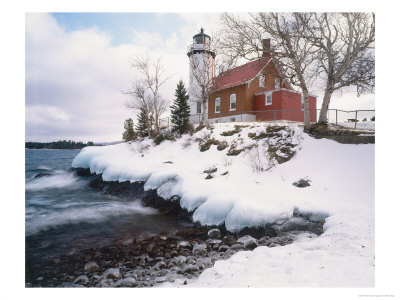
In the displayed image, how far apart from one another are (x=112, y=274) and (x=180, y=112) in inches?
502

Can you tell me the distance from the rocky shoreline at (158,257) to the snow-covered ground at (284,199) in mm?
254

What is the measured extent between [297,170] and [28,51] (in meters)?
7.28

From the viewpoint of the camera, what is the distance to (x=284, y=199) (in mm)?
5477

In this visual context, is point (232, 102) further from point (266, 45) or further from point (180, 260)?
point (180, 260)

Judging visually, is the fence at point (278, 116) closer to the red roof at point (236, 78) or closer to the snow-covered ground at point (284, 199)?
the snow-covered ground at point (284, 199)

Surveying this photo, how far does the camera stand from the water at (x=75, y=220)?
4.66 metres

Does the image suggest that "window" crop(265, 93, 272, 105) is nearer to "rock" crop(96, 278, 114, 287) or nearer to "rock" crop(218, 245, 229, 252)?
"rock" crop(218, 245, 229, 252)

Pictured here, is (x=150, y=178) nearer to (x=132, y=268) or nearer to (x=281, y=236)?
(x=132, y=268)

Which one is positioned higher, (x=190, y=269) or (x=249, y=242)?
(x=249, y=242)

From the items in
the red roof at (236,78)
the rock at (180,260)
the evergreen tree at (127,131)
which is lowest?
the rock at (180,260)

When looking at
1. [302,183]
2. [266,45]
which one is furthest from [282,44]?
[302,183]

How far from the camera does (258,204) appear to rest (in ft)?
16.5

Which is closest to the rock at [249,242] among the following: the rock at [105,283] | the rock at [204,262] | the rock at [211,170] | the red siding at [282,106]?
the rock at [204,262]
